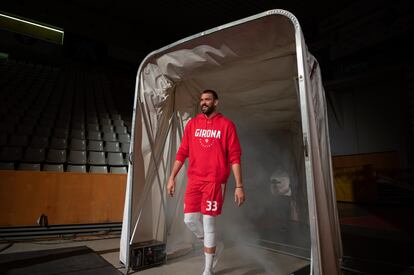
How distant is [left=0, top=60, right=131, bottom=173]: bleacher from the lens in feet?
14.1

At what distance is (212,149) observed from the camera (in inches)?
86.9

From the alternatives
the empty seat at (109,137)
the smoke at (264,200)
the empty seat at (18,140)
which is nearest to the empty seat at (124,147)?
the empty seat at (109,137)

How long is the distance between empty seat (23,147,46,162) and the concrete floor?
4.76 ft

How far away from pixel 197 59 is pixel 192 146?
0.87 meters

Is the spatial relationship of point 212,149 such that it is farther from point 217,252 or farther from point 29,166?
point 29,166

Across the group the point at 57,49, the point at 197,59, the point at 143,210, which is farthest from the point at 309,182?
the point at 57,49

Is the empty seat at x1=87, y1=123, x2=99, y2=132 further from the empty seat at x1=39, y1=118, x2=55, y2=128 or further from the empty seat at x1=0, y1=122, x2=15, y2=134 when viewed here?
the empty seat at x1=0, y1=122, x2=15, y2=134

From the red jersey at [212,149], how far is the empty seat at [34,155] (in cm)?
327

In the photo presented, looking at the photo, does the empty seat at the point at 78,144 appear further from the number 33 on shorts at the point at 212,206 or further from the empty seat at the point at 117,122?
the number 33 on shorts at the point at 212,206

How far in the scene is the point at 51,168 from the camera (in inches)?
163

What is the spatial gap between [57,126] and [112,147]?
1482 millimetres

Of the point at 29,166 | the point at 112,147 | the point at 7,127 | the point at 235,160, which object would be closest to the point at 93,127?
the point at 112,147

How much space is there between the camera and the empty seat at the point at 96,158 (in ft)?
15.3

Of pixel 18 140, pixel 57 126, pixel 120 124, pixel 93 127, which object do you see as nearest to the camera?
pixel 18 140
